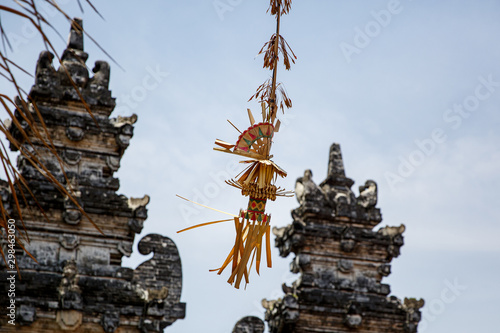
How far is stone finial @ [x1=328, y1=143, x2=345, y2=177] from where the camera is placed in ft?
45.1

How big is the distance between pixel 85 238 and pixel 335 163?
4601 millimetres

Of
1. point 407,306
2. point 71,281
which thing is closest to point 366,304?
point 407,306

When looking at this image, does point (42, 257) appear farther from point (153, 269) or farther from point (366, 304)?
point (366, 304)

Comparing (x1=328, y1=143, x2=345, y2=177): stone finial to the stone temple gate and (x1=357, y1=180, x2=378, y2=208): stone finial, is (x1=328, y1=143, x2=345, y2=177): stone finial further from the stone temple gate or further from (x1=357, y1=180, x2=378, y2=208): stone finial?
(x1=357, y1=180, x2=378, y2=208): stone finial

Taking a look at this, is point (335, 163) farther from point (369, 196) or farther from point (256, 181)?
point (256, 181)

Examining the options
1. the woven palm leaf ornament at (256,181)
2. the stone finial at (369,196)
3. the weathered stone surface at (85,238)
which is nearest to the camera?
the woven palm leaf ornament at (256,181)

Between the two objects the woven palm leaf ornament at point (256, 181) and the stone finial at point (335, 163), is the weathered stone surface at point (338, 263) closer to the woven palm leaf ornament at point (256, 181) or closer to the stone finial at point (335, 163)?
the stone finial at point (335, 163)

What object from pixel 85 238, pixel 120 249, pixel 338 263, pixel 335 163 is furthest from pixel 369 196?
pixel 85 238

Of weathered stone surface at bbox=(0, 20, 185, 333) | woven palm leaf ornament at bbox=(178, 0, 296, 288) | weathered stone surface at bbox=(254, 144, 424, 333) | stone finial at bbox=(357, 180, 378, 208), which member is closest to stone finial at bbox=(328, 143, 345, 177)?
weathered stone surface at bbox=(254, 144, 424, 333)

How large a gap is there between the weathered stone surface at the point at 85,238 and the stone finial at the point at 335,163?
327cm

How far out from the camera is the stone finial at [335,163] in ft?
45.1

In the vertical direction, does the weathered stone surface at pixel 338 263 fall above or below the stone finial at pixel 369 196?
below

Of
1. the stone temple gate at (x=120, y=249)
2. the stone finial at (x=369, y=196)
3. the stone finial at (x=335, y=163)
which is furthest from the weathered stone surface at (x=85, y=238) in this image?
the stone finial at (x=369, y=196)

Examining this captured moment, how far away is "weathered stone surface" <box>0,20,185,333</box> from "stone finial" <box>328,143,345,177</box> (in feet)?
10.7
